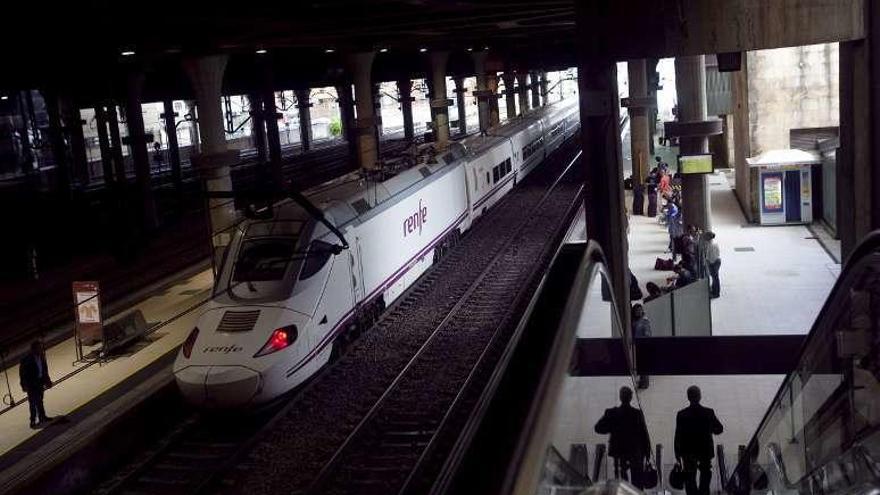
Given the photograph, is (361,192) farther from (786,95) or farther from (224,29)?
(786,95)

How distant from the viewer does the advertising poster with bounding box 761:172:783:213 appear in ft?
81.6

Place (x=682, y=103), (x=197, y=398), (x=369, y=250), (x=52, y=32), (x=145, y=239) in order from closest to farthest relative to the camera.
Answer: (x=197, y=398) → (x=369, y=250) → (x=52, y=32) → (x=682, y=103) → (x=145, y=239)

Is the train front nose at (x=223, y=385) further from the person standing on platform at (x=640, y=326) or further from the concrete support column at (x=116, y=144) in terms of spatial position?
the concrete support column at (x=116, y=144)

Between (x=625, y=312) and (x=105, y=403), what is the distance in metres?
7.75

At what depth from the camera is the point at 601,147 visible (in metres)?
12.7

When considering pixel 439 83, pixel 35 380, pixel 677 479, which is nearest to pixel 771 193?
pixel 677 479

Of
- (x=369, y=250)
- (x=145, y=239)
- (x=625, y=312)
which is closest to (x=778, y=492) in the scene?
(x=625, y=312)

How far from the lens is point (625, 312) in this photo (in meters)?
12.6

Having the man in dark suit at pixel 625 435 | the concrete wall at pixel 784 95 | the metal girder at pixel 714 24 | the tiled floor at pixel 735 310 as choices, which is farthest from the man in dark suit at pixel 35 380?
the concrete wall at pixel 784 95

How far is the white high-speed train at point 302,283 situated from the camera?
39.7 ft

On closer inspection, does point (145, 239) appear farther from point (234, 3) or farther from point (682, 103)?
point (682, 103)

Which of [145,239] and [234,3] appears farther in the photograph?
[145,239]

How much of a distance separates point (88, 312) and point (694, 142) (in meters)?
14.1

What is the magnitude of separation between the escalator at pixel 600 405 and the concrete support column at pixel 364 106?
31085 mm
